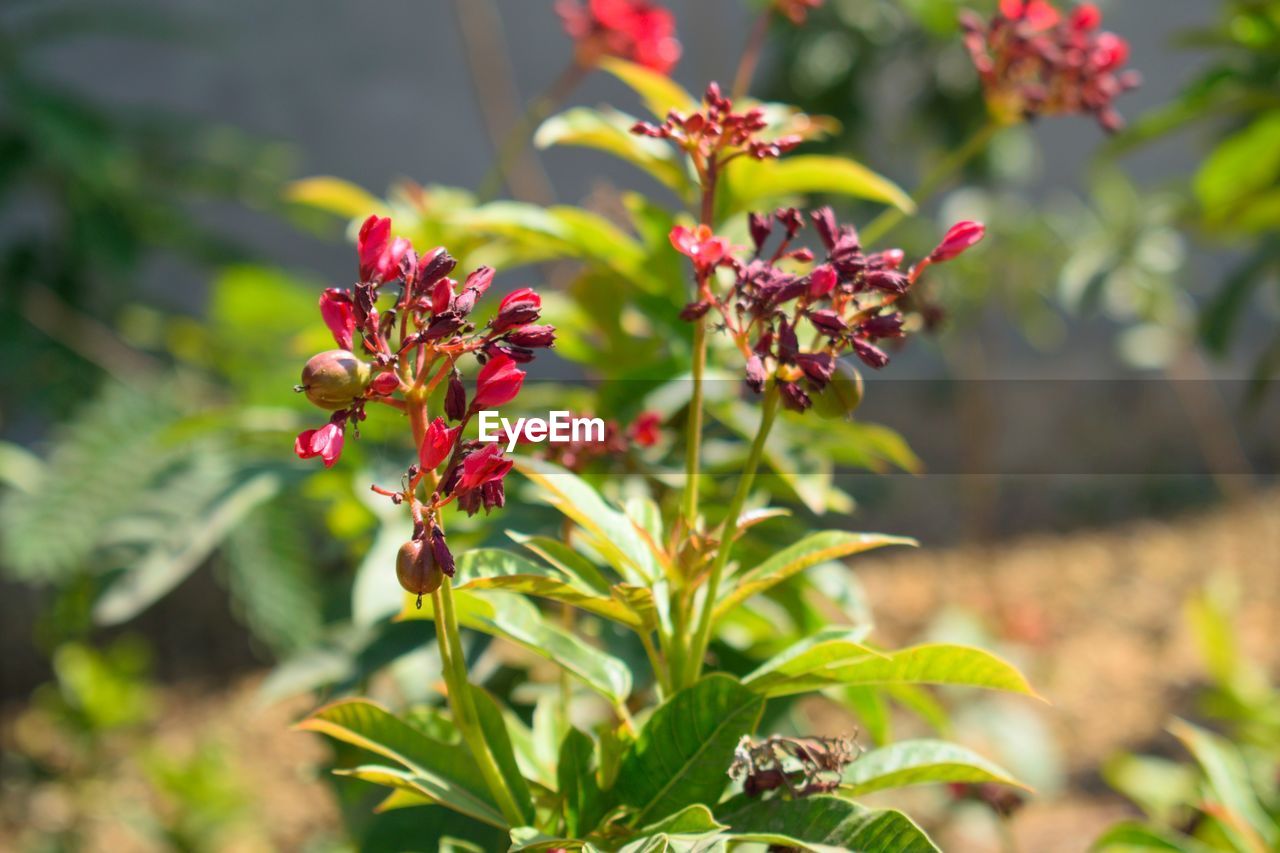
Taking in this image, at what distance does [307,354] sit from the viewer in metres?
0.94

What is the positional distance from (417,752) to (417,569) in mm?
159

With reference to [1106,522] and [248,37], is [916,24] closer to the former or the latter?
[1106,522]

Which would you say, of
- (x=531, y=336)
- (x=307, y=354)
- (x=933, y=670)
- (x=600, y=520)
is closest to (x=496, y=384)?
(x=531, y=336)

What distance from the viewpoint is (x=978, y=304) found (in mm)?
2623

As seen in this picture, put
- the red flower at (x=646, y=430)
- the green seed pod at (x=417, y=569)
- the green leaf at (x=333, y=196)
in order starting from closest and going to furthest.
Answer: the green seed pod at (x=417, y=569) < the red flower at (x=646, y=430) < the green leaf at (x=333, y=196)

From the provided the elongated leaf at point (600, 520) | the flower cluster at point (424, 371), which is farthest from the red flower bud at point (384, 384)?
the elongated leaf at point (600, 520)

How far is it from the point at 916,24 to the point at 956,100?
0.24 meters

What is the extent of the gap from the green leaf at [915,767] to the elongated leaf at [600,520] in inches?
5.2

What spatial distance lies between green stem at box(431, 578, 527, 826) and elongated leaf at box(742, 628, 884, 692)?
0.37 feet

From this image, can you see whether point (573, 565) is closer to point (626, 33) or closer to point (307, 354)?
point (307, 354)

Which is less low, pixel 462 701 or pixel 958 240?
Answer: pixel 958 240

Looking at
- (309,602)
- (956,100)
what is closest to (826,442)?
(309,602)

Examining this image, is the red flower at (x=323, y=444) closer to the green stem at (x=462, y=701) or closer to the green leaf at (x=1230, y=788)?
the green stem at (x=462, y=701)

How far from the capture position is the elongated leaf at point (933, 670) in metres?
0.50
